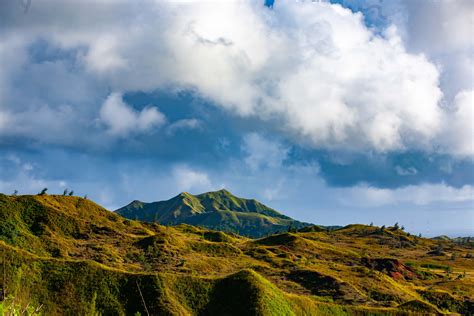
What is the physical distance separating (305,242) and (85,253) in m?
106

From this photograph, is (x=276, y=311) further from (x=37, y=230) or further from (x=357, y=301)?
(x=37, y=230)

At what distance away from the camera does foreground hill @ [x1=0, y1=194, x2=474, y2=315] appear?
2785 inches

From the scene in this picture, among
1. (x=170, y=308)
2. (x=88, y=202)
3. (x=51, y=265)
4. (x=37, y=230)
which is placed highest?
(x=88, y=202)

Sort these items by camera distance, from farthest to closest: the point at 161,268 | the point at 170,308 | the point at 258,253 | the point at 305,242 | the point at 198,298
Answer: the point at 305,242
the point at 258,253
the point at 161,268
the point at 198,298
the point at 170,308

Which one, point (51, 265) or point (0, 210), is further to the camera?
point (0, 210)

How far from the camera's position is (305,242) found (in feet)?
620

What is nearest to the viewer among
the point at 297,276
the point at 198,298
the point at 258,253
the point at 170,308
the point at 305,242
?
the point at 170,308

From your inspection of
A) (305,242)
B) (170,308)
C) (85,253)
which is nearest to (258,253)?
(305,242)

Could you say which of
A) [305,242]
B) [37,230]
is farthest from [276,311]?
[305,242]

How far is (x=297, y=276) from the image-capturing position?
379 ft

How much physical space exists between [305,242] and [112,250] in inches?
3838

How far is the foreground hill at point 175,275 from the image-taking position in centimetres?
7075

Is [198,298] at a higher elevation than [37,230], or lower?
lower

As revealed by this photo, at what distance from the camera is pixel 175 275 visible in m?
79.1
